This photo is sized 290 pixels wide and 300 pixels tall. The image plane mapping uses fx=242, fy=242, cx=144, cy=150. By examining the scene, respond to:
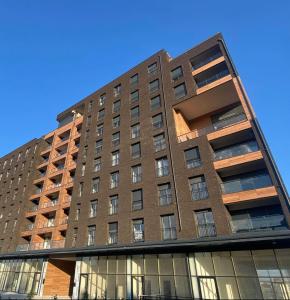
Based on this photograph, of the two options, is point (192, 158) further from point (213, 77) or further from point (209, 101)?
point (213, 77)

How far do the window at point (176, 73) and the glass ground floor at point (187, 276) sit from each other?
65.7 feet

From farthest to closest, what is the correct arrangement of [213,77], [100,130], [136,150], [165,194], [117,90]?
[117,90], [100,130], [136,150], [213,77], [165,194]

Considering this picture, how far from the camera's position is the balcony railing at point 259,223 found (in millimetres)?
17453

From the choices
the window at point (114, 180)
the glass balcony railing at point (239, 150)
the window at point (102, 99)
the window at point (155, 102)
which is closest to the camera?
the glass balcony railing at point (239, 150)

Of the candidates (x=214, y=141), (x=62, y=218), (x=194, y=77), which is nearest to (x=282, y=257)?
(x=214, y=141)

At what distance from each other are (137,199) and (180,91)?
13131 millimetres

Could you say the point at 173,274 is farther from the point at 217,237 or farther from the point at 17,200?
the point at 17,200

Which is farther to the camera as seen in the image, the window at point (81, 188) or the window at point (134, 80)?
the window at point (134, 80)

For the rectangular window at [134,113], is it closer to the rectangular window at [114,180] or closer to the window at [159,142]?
the window at [159,142]

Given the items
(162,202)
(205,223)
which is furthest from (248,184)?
(162,202)

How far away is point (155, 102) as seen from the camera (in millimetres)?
29562

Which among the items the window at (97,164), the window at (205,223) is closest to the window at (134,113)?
the window at (97,164)

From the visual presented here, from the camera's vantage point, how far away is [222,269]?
1678 centimetres

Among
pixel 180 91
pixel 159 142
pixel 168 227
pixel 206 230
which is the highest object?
pixel 180 91
